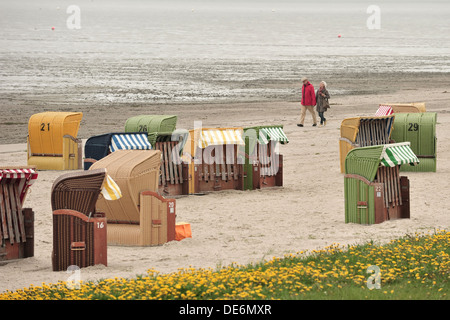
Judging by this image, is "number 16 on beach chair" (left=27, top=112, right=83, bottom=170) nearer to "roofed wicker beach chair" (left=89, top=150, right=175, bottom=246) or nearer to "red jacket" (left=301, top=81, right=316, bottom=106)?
"roofed wicker beach chair" (left=89, top=150, right=175, bottom=246)

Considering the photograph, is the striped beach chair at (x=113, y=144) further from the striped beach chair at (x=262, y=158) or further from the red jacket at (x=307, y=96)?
the red jacket at (x=307, y=96)

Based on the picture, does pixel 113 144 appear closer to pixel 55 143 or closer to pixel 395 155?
pixel 55 143

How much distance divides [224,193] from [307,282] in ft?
27.7

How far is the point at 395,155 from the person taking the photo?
1539cm

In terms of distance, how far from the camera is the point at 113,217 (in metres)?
13.9

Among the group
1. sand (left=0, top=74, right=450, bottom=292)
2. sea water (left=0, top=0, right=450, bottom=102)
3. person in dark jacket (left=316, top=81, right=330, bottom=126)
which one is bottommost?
sand (left=0, top=74, right=450, bottom=292)

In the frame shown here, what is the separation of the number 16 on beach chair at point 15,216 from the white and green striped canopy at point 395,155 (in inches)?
234

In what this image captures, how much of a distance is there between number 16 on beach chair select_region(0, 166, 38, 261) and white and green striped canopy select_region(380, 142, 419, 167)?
5.93m

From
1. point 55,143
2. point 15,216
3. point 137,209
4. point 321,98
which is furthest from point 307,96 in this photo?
point 15,216

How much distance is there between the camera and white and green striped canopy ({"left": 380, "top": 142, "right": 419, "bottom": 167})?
49.4ft

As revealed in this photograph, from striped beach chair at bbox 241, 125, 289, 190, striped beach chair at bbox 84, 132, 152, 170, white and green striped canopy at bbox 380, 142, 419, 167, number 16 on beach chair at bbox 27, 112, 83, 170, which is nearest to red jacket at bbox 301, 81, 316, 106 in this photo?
number 16 on beach chair at bbox 27, 112, 83, 170

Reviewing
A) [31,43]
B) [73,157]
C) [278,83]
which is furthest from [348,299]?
[31,43]

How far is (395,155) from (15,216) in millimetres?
6597

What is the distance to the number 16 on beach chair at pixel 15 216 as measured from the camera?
1252cm
